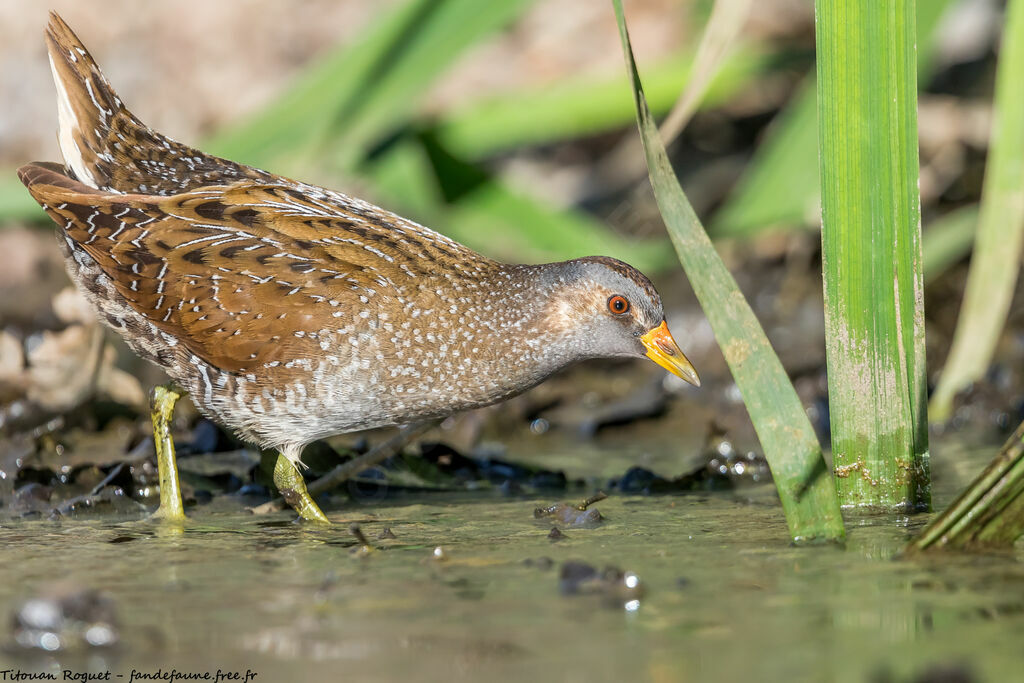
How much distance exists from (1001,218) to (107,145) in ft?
11.6

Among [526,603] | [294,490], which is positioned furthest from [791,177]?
[526,603]

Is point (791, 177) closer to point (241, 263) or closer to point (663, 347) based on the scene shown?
point (663, 347)

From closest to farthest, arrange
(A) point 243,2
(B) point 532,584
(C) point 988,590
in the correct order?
1. (C) point 988,590
2. (B) point 532,584
3. (A) point 243,2

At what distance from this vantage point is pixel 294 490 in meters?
4.28

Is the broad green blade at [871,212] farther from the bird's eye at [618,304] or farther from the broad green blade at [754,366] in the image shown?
the bird's eye at [618,304]

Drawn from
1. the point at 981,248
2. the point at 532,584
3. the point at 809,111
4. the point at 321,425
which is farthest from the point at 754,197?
the point at 532,584

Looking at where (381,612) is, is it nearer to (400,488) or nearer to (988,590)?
(988,590)

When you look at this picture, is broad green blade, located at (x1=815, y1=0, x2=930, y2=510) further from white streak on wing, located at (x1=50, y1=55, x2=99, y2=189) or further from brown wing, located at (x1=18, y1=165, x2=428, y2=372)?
white streak on wing, located at (x1=50, y1=55, x2=99, y2=189)

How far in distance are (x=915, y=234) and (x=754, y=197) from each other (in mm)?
2784

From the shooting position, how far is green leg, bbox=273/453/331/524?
13.8ft

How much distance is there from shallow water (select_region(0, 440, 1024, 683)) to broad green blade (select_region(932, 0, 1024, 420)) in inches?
73.7

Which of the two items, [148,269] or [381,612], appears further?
[148,269]

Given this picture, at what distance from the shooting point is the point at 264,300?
4238 mm

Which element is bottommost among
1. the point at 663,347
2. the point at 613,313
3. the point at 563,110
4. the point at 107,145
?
the point at 663,347
